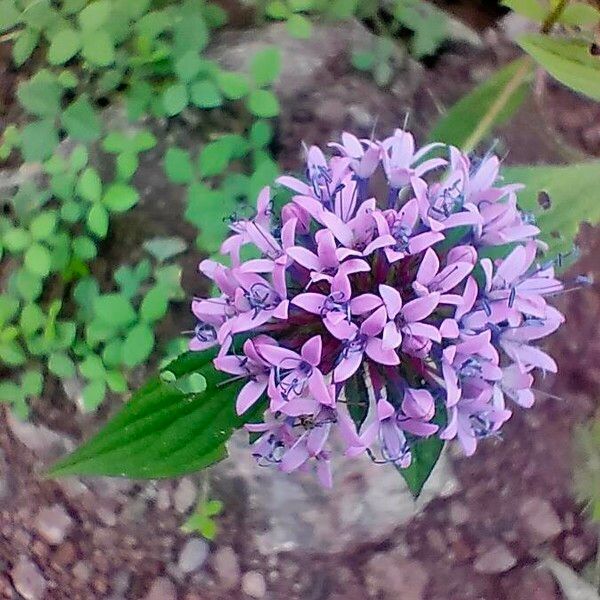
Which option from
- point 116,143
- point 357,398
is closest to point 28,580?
point 116,143

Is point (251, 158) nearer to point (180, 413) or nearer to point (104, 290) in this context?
point (104, 290)

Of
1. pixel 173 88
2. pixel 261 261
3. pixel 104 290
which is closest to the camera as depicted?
pixel 261 261

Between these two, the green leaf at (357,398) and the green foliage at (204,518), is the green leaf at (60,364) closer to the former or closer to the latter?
the green foliage at (204,518)

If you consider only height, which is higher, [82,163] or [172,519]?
[82,163]

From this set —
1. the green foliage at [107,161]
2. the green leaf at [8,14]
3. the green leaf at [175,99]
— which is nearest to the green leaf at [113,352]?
the green foliage at [107,161]

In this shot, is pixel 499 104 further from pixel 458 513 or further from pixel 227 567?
pixel 227 567

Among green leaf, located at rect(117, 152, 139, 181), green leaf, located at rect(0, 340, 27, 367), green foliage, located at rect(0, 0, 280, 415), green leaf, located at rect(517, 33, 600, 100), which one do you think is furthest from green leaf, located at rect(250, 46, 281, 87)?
green leaf, located at rect(0, 340, 27, 367)

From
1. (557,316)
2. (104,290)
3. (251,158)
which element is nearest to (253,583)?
(104,290)

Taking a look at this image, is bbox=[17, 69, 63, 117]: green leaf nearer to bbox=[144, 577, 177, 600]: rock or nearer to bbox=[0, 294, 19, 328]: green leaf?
bbox=[0, 294, 19, 328]: green leaf
